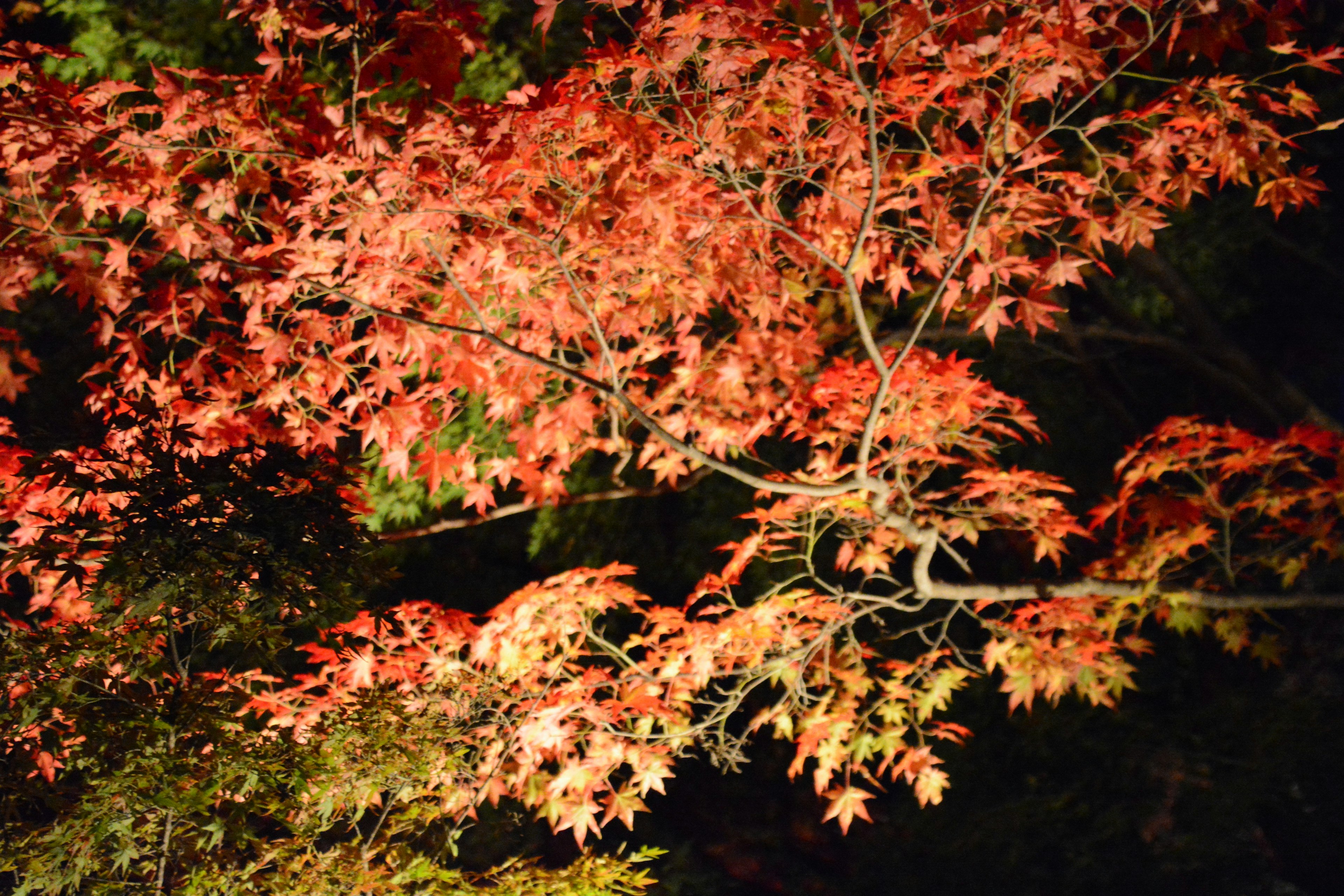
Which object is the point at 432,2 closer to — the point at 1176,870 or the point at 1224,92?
the point at 1224,92

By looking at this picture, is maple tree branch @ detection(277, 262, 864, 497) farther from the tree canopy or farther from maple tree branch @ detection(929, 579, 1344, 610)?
maple tree branch @ detection(929, 579, 1344, 610)

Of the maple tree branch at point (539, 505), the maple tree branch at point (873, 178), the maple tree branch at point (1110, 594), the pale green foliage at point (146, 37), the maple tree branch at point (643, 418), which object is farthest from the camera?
the pale green foliage at point (146, 37)

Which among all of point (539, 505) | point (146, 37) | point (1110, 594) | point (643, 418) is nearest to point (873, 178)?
point (643, 418)

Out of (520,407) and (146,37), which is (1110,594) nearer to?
(520,407)

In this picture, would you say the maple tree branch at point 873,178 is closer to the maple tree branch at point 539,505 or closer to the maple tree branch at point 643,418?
the maple tree branch at point 643,418

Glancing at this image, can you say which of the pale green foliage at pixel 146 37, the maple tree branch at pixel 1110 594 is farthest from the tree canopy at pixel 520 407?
the pale green foliage at pixel 146 37

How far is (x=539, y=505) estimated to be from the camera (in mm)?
Result: 3721

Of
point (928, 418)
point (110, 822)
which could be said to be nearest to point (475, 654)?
point (110, 822)

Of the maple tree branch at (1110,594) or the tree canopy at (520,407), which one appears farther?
the maple tree branch at (1110,594)

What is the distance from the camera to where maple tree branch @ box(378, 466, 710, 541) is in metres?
3.83

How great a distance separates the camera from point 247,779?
204 centimetres

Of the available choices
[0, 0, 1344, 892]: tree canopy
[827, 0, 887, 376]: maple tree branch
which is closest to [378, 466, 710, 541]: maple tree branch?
[0, 0, 1344, 892]: tree canopy

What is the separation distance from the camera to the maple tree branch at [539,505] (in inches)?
151

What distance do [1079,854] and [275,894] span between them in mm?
4684
